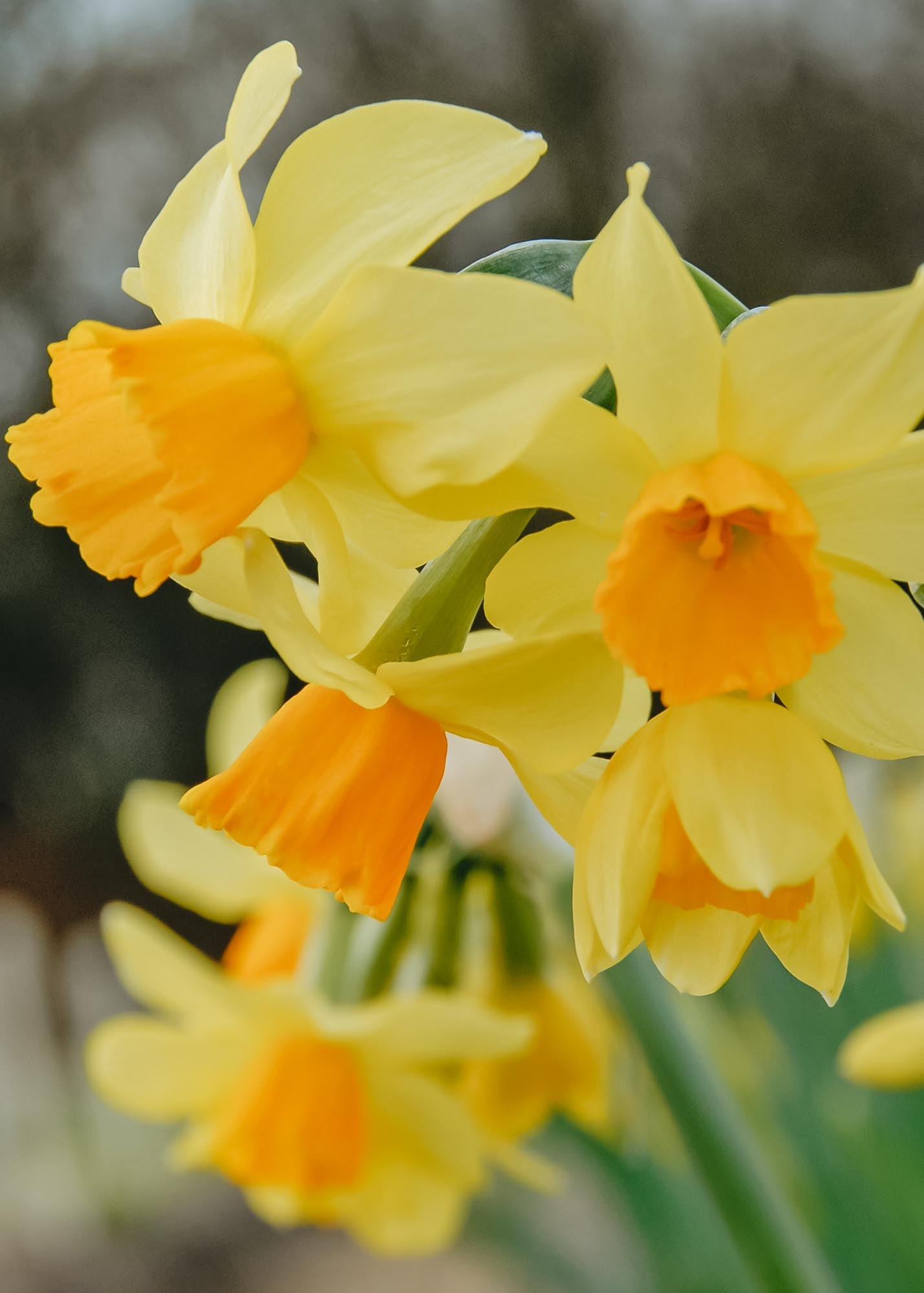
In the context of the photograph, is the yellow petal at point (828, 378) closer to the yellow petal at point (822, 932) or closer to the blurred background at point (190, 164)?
the yellow petal at point (822, 932)

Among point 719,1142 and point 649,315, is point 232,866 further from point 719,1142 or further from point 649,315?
point 649,315

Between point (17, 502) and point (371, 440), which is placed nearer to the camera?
point (371, 440)

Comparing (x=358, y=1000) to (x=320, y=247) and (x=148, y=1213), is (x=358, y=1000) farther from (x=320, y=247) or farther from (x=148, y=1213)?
(x=148, y=1213)

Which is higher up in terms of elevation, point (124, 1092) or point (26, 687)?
point (124, 1092)

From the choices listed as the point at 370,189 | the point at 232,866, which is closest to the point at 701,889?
→ the point at 370,189

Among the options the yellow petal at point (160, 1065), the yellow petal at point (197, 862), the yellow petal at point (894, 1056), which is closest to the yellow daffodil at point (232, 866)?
the yellow petal at point (197, 862)

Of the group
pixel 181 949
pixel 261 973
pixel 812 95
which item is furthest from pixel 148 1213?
pixel 812 95
